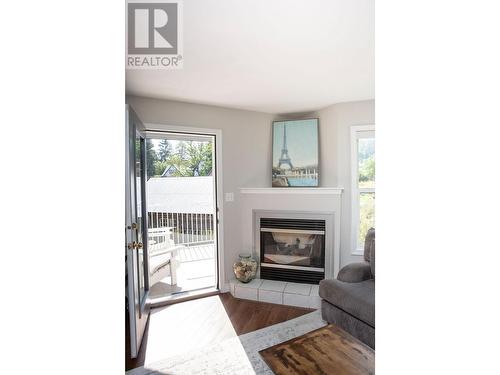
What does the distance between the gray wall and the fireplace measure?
30 centimetres

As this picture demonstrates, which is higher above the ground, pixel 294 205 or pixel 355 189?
pixel 355 189

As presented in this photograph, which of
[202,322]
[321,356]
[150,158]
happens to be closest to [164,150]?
[150,158]

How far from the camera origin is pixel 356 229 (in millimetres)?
3174

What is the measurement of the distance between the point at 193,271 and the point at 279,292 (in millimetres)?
1295

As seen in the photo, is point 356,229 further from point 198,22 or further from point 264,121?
point 198,22

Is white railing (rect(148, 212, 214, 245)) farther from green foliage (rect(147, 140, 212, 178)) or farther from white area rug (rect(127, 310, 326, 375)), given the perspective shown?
white area rug (rect(127, 310, 326, 375))

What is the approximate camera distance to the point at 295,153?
347 centimetres

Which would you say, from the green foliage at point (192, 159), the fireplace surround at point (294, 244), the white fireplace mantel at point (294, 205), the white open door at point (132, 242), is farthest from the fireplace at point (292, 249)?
the white open door at point (132, 242)

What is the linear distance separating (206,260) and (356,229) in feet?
6.85

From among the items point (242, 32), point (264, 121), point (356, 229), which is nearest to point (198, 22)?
point (242, 32)

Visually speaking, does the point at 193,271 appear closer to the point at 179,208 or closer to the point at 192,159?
the point at 179,208
